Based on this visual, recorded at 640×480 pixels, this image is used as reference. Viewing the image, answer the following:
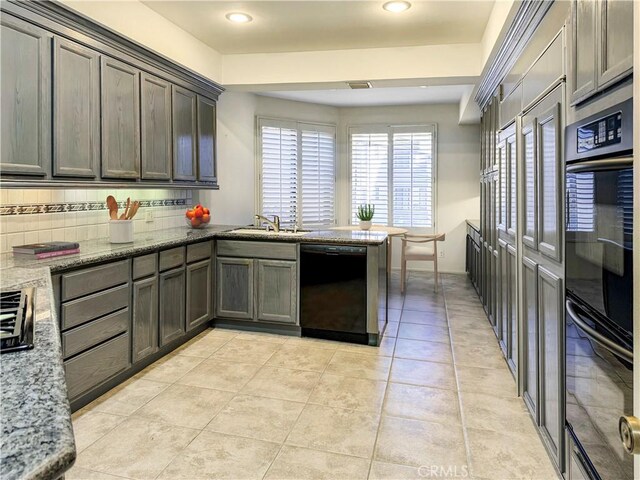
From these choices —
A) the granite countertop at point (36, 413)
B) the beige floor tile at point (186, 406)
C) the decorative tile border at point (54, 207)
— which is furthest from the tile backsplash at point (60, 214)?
the granite countertop at point (36, 413)

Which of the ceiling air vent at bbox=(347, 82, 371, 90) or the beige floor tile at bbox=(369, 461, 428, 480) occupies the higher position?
the ceiling air vent at bbox=(347, 82, 371, 90)

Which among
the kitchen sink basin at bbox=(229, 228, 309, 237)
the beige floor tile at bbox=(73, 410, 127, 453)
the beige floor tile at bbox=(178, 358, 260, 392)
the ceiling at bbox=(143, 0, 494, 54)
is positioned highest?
the ceiling at bbox=(143, 0, 494, 54)

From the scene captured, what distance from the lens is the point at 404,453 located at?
2.09 meters

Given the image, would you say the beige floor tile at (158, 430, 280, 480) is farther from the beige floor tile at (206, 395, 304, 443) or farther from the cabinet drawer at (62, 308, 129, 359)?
the cabinet drawer at (62, 308, 129, 359)

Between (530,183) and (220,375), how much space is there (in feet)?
7.46

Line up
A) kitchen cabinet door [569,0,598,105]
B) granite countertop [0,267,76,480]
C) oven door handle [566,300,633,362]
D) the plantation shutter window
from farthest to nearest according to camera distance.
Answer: the plantation shutter window → kitchen cabinet door [569,0,598,105] → oven door handle [566,300,633,362] → granite countertop [0,267,76,480]

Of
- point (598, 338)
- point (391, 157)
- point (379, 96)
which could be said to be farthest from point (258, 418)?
point (391, 157)

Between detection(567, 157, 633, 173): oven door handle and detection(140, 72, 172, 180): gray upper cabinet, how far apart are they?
2934mm

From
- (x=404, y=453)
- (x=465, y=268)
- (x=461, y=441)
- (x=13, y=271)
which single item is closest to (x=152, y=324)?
(x=13, y=271)

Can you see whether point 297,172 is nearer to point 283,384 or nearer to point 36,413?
point 283,384

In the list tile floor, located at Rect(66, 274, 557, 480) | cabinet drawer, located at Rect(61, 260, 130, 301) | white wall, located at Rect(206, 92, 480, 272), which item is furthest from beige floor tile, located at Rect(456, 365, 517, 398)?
white wall, located at Rect(206, 92, 480, 272)

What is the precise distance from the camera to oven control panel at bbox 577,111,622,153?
110 centimetres

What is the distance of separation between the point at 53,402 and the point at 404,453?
1.73m

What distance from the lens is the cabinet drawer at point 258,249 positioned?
373 cm
